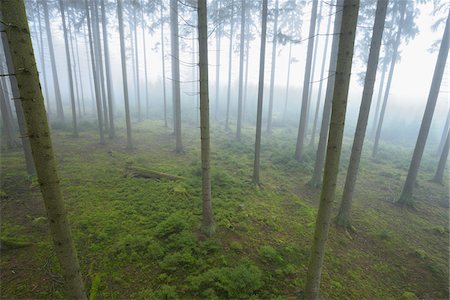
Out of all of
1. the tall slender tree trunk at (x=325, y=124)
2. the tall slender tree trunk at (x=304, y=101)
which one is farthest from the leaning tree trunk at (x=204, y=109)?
the tall slender tree trunk at (x=304, y=101)

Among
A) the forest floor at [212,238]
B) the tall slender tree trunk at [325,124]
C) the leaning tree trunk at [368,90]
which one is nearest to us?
the forest floor at [212,238]

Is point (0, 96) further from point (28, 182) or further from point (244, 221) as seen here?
point (244, 221)

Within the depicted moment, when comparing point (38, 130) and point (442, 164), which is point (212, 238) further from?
point (442, 164)

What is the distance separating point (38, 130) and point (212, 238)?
15.8ft

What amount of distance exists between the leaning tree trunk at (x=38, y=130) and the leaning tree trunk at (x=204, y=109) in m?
3.27

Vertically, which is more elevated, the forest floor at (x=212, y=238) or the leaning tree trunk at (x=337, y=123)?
the leaning tree trunk at (x=337, y=123)

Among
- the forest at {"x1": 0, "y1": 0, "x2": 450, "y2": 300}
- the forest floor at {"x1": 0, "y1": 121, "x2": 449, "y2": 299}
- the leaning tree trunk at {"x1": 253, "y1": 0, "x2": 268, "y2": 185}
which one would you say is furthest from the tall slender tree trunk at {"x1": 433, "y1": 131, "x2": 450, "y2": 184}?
the leaning tree trunk at {"x1": 253, "y1": 0, "x2": 268, "y2": 185}

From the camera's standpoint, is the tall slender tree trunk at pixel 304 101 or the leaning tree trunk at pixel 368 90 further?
the tall slender tree trunk at pixel 304 101

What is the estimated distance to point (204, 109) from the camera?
17.4ft

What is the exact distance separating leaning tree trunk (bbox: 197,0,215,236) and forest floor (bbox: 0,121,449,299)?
517 millimetres

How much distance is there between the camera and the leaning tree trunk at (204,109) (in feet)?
16.3

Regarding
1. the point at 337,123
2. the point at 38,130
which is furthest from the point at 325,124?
the point at 38,130

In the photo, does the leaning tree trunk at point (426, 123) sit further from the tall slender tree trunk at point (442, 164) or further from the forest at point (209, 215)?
the tall slender tree trunk at point (442, 164)

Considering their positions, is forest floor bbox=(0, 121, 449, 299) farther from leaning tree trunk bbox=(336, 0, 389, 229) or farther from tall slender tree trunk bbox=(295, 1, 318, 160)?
tall slender tree trunk bbox=(295, 1, 318, 160)
